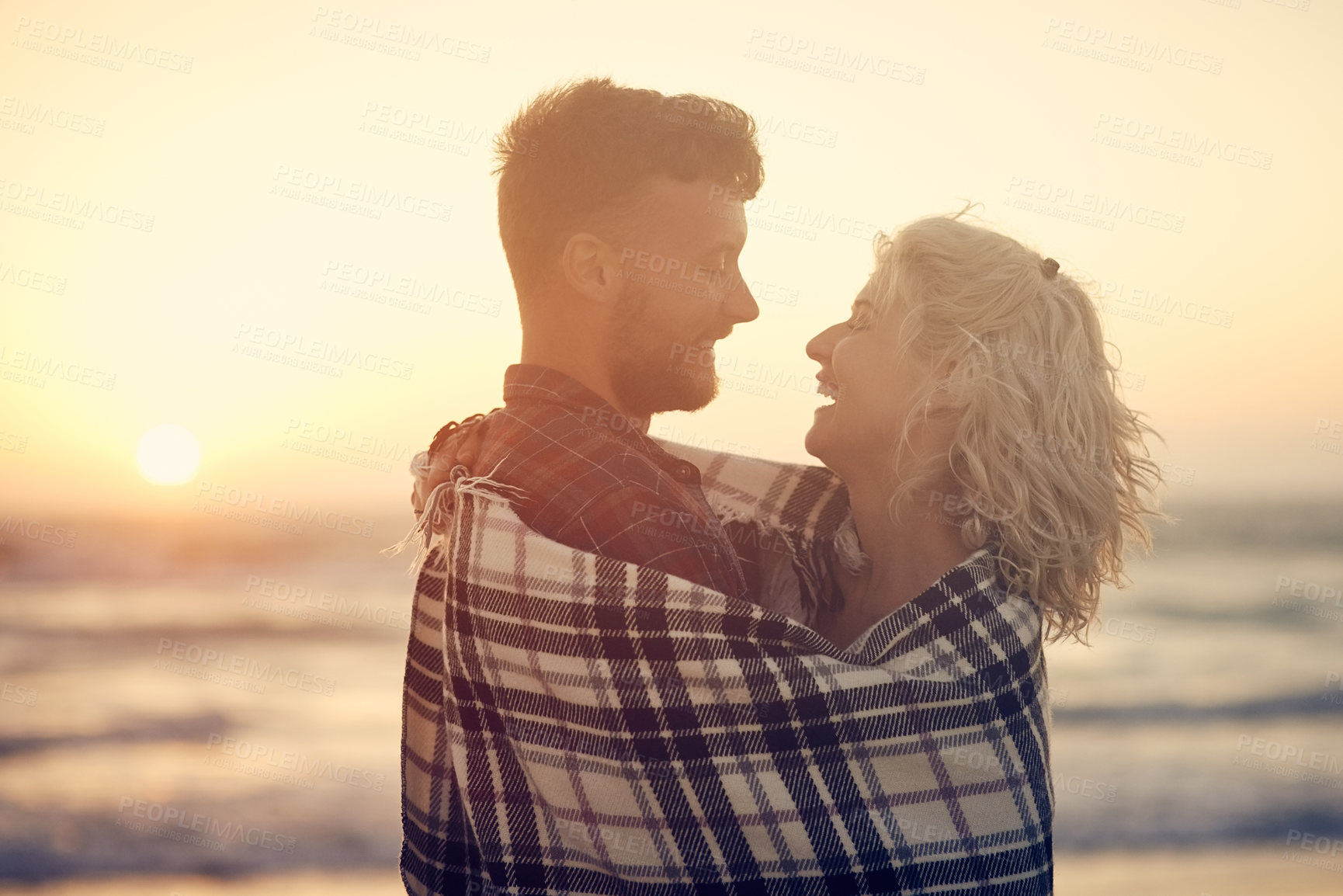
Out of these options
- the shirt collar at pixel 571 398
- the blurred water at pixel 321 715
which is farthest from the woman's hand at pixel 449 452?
the blurred water at pixel 321 715

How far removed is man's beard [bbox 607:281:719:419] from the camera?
235 centimetres

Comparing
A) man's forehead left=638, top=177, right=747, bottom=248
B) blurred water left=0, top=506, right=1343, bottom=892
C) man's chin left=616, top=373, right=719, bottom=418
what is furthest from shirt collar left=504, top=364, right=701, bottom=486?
blurred water left=0, top=506, right=1343, bottom=892

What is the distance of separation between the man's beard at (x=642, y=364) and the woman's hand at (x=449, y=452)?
0.35 metres

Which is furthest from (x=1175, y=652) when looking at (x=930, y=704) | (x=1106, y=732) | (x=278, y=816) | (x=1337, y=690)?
(x=930, y=704)

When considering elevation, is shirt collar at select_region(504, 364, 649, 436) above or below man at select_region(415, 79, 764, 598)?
below

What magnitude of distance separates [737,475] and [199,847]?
4.08 m

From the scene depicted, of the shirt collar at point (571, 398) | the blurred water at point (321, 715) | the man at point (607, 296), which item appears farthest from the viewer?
the blurred water at point (321, 715)

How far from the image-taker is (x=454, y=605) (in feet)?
6.02

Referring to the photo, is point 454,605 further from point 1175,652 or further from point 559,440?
point 1175,652

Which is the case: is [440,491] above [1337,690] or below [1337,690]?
above

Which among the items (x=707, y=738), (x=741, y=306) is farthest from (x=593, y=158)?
(x=707, y=738)

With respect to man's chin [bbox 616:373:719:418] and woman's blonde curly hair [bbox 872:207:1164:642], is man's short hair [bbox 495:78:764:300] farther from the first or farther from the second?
woman's blonde curly hair [bbox 872:207:1164:642]

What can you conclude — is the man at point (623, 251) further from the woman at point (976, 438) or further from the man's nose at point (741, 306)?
the woman at point (976, 438)

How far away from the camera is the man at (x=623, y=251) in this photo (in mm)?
2314
